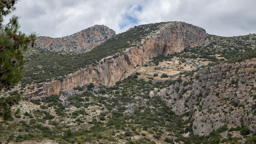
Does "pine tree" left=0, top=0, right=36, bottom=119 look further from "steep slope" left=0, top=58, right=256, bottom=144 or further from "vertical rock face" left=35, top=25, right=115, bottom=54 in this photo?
"vertical rock face" left=35, top=25, right=115, bottom=54

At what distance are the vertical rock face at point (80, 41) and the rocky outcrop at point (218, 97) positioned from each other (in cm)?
7866

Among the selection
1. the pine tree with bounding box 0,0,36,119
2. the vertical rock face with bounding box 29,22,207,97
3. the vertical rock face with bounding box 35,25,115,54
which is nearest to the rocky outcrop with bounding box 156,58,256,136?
the vertical rock face with bounding box 29,22,207,97

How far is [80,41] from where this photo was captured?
117938 millimetres

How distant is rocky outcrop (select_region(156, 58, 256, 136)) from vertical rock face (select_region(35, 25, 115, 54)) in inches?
→ 3097

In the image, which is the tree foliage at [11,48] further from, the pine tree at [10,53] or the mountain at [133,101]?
the mountain at [133,101]

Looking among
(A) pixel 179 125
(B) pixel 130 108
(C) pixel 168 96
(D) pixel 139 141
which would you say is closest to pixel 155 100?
(C) pixel 168 96

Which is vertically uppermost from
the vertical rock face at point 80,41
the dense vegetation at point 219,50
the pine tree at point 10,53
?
the vertical rock face at point 80,41

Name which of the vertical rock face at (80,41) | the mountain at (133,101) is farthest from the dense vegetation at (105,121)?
the vertical rock face at (80,41)

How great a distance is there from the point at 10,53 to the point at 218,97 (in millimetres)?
34602

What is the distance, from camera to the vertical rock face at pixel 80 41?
111812 millimetres

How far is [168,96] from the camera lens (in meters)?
48.7

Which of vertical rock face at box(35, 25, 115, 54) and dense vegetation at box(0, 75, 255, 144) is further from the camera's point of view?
vertical rock face at box(35, 25, 115, 54)

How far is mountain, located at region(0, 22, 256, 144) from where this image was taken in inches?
1132

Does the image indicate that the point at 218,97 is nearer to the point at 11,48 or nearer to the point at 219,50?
the point at 11,48
